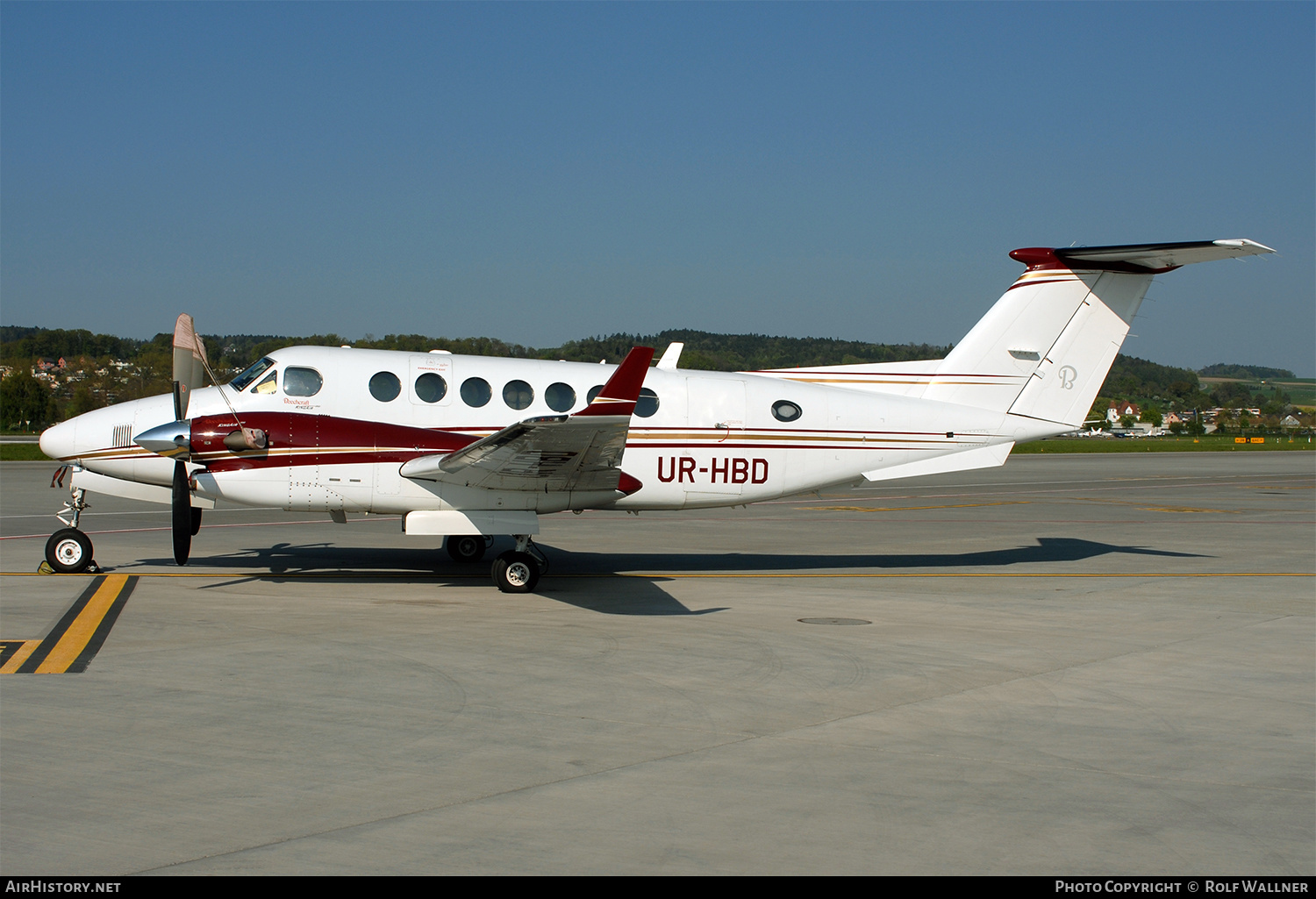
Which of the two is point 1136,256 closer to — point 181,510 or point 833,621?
point 833,621

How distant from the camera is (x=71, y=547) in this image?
12898 millimetres

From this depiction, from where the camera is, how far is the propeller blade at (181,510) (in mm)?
12062

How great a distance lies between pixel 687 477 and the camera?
1392 cm

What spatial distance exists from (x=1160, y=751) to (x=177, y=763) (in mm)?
5983

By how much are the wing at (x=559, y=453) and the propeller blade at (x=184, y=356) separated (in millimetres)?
3128

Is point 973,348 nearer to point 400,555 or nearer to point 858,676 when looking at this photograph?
point 858,676

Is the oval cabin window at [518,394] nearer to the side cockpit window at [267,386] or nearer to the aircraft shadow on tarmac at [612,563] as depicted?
the aircraft shadow on tarmac at [612,563]

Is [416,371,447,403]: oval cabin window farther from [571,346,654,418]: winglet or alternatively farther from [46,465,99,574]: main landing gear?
[46,465,99,574]: main landing gear

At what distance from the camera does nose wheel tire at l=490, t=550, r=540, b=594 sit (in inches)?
492

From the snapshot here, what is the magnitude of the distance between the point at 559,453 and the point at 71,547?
6.68 metres

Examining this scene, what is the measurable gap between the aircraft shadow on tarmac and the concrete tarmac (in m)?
0.16

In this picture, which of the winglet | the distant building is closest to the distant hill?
the winglet

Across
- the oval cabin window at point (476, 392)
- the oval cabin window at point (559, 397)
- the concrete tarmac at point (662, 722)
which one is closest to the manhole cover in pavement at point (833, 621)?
the concrete tarmac at point (662, 722)
